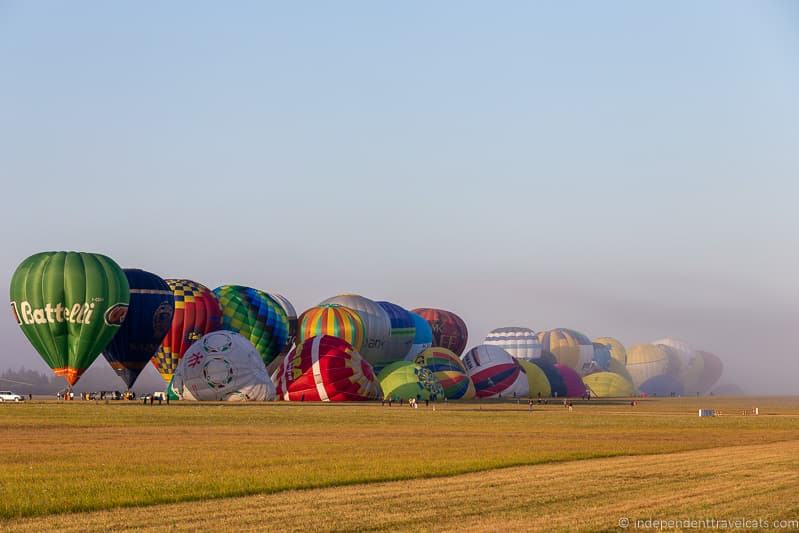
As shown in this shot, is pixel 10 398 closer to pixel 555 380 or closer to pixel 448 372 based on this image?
pixel 448 372

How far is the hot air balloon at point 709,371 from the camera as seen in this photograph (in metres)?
→ 183

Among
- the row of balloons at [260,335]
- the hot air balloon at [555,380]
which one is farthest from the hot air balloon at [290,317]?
the hot air balloon at [555,380]

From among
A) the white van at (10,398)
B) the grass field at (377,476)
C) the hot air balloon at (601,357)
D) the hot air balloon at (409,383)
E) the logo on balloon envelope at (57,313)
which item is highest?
the logo on balloon envelope at (57,313)

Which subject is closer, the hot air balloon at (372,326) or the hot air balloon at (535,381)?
the hot air balloon at (372,326)

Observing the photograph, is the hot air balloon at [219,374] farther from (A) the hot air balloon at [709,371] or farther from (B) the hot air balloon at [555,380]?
(A) the hot air balloon at [709,371]

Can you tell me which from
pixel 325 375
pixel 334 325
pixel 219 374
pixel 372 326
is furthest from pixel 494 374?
pixel 219 374

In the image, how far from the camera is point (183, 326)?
81625 millimetres

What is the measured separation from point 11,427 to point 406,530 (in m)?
29.1

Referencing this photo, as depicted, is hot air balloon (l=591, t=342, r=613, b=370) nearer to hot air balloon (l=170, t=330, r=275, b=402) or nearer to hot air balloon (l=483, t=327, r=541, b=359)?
hot air balloon (l=483, t=327, r=541, b=359)

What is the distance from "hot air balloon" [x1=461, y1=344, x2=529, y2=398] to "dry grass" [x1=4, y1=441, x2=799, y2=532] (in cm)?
7090

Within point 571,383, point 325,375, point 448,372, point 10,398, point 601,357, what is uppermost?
point 601,357

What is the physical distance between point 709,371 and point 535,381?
9107cm

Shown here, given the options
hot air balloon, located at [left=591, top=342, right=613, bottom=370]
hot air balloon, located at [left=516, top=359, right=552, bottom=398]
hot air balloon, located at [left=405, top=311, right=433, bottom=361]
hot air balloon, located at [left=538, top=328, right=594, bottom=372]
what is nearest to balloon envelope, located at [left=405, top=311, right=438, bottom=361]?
hot air balloon, located at [left=405, top=311, right=433, bottom=361]

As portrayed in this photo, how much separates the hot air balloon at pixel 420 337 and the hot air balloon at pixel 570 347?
43.4 meters
